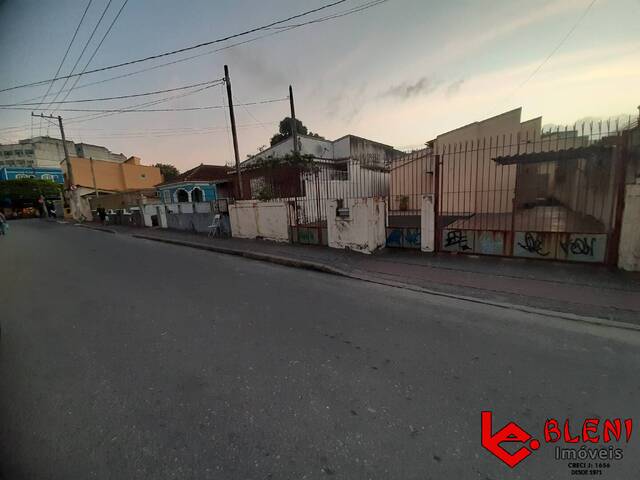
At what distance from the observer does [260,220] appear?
34.9ft

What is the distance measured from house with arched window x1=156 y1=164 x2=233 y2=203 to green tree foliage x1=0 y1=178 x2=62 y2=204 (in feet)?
68.5

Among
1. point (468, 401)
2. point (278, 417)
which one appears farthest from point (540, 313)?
point (278, 417)

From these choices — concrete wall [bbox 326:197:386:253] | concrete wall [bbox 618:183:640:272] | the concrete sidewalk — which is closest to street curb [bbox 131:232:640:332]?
the concrete sidewalk

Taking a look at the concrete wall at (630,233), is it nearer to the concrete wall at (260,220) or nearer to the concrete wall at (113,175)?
the concrete wall at (260,220)

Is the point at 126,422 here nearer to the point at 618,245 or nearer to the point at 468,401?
the point at 468,401

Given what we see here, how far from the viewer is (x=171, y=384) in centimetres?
265

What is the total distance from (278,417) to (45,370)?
2733 mm

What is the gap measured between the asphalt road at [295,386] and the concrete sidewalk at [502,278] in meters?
0.59

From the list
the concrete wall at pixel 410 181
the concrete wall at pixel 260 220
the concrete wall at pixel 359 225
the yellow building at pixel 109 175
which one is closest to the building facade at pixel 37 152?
the yellow building at pixel 109 175

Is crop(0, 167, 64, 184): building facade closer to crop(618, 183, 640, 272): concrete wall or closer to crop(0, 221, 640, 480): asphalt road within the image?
crop(0, 221, 640, 480): asphalt road

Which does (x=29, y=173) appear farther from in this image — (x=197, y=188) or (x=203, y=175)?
(x=197, y=188)

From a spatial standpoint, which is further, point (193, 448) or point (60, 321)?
point (60, 321)

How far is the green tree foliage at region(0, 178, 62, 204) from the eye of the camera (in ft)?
110

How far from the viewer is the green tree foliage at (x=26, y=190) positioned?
33.6 m
